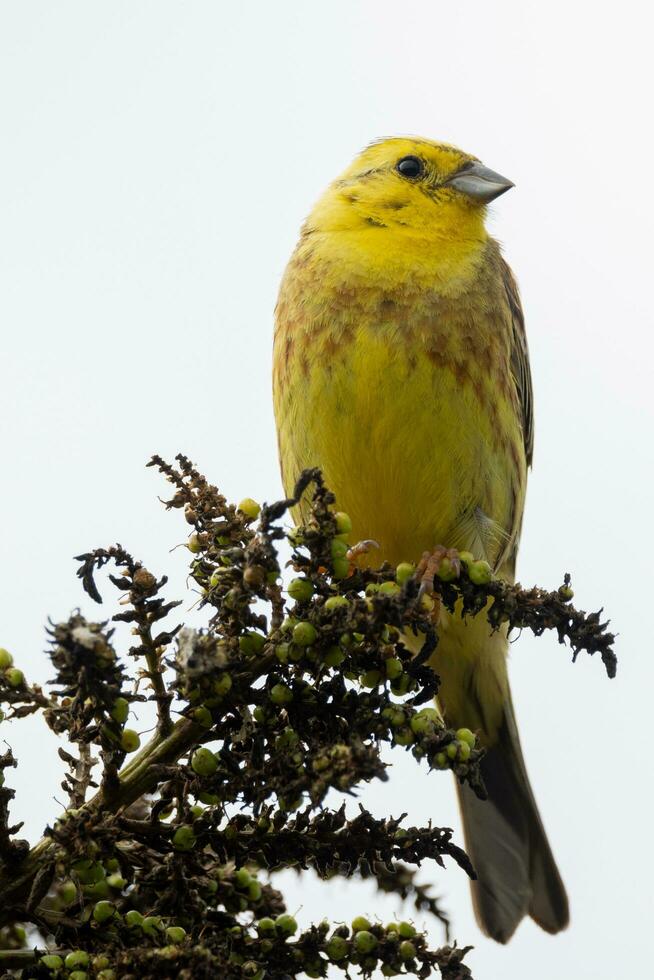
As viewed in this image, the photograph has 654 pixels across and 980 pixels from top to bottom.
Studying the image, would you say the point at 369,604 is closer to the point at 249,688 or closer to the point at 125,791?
the point at 249,688

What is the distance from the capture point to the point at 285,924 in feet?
7.29

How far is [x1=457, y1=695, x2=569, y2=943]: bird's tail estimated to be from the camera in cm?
450

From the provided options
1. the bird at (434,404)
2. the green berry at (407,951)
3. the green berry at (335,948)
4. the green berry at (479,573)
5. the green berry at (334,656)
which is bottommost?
the green berry at (335,948)

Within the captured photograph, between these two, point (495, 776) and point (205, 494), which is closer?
point (205, 494)

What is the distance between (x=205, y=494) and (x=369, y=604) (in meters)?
0.55

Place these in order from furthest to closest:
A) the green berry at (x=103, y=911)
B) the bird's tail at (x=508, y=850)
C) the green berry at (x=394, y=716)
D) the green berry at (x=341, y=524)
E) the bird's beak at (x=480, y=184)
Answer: the bird's beak at (x=480, y=184)
the bird's tail at (x=508, y=850)
the green berry at (x=341, y=524)
the green berry at (x=394, y=716)
the green berry at (x=103, y=911)

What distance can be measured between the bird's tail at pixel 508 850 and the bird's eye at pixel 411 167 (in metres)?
2.16

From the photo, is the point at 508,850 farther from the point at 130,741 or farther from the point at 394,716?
the point at 130,741

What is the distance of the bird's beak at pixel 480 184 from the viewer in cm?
496

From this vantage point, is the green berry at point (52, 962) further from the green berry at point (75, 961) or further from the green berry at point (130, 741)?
the green berry at point (130, 741)

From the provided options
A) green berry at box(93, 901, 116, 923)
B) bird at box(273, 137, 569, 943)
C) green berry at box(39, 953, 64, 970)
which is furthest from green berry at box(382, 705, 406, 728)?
bird at box(273, 137, 569, 943)

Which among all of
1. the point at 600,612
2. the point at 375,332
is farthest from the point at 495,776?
the point at 600,612

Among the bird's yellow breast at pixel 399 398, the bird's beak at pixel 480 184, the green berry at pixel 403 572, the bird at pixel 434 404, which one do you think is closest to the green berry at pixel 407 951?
the green berry at pixel 403 572

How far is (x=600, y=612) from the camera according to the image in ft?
8.98
